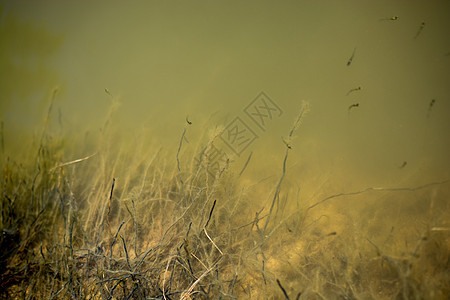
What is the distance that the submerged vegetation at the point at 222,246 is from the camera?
104 centimetres

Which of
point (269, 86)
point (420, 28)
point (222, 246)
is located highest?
point (420, 28)

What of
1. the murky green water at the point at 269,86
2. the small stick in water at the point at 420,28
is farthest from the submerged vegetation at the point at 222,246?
the small stick in water at the point at 420,28

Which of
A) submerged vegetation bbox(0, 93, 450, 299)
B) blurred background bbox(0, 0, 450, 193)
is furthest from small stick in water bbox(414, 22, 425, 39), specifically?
submerged vegetation bbox(0, 93, 450, 299)

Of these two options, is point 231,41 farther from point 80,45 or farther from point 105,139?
point 80,45

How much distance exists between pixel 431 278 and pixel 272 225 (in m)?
0.70

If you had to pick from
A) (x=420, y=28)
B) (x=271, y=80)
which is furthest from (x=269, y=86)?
(x=420, y=28)

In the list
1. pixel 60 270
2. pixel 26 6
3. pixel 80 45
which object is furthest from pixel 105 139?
pixel 26 6

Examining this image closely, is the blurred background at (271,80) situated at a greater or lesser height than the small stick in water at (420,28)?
lesser

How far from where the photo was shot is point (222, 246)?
127 cm

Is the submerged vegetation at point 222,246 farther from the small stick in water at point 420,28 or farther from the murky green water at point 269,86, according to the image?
the small stick in water at point 420,28

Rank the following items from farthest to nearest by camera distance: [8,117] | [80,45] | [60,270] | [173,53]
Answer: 1. [80,45]
2. [173,53]
3. [8,117]
4. [60,270]

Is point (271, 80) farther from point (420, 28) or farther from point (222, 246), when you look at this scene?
point (222, 246)

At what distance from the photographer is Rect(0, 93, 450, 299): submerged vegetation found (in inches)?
40.9

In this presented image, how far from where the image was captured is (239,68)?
8.13 ft
